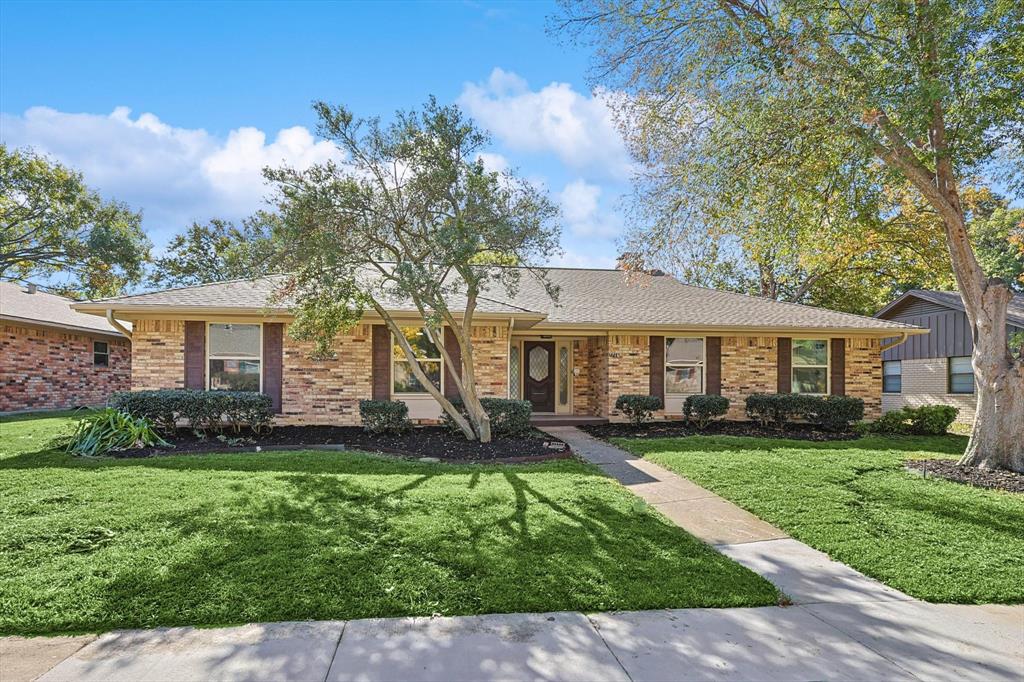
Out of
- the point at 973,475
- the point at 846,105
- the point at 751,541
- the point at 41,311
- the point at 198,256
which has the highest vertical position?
the point at 198,256

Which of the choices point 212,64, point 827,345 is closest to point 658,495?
point 827,345

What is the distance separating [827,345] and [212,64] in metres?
14.9

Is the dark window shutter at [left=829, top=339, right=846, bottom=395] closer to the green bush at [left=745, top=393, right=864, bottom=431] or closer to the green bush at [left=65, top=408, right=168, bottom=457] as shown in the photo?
the green bush at [left=745, top=393, right=864, bottom=431]

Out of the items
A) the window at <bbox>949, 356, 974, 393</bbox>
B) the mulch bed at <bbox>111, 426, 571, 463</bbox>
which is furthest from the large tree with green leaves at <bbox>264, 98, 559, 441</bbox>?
the window at <bbox>949, 356, 974, 393</bbox>

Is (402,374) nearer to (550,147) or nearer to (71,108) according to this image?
(550,147)

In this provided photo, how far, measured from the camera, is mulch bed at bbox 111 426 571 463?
8.38 meters

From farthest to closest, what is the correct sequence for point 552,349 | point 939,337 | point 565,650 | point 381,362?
point 939,337
point 552,349
point 381,362
point 565,650

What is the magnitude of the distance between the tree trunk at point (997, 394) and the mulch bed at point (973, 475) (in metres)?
0.21

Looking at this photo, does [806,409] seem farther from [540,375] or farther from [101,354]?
[101,354]

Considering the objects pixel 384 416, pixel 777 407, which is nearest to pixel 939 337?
pixel 777 407

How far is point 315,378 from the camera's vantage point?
11273 mm

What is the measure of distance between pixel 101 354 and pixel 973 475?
23606 millimetres

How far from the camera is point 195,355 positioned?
10977mm

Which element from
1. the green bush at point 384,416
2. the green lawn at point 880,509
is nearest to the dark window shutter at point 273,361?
the green bush at point 384,416
